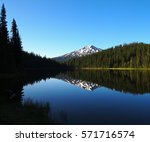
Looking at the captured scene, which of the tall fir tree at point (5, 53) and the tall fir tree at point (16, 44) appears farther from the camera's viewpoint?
the tall fir tree at point (16, 44)

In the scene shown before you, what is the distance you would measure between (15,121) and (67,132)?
8.04 m

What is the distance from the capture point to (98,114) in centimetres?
2597

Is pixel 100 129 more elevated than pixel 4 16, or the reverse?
pixel 4 16

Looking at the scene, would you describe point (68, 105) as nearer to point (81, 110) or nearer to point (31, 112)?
point (81, 110)

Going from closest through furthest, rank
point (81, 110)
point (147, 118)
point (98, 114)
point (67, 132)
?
1. point (67, 132)
2. point (147, 118)
3. point (98, 114)
4. point (81, 110)

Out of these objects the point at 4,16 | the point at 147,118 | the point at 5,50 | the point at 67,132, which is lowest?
the point at 147,118

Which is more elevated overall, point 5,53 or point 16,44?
point 16,44

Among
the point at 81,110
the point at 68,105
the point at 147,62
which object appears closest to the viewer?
the point at 81,110

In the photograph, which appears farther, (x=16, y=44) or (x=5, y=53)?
(x=16, y=44)

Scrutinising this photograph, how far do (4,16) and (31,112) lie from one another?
65.9 metres

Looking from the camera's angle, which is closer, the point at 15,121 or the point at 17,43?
the point at 15,121

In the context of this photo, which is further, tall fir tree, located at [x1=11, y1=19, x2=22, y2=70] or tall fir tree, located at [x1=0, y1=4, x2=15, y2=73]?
tall fir tree, located at [x1=11, y1=19, x2=22, y2=70]

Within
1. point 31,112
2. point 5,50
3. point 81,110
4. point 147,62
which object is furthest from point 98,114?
point 147,62

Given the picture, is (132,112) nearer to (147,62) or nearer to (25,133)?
(25,133)
